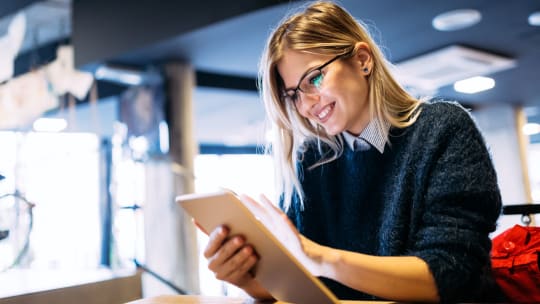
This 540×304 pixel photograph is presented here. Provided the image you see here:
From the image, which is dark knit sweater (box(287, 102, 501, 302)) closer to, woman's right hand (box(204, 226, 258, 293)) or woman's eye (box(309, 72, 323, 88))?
woman's eye (box(309, 72, 323, 88))

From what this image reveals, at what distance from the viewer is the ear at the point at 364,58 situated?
4.42 feet

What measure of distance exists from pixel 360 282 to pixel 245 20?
299cm

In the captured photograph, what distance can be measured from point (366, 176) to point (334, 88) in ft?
0.81

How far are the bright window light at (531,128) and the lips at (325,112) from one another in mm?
7141

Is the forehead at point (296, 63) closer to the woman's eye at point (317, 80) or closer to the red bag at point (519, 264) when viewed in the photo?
the woman's eye at point (317, 80)

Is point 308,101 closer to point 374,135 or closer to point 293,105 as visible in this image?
point 293,105

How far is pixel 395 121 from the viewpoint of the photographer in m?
1.28

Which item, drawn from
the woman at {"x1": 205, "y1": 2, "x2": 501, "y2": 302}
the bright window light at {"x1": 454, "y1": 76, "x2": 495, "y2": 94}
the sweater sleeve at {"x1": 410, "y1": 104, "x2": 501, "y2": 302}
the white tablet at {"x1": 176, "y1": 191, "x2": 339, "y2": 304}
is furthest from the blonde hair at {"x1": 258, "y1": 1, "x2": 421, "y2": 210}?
the bright window light at {"x1": 454, "y1": 76, "x2": 495, "y2": 94}

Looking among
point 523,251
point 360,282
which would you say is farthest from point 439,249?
point 523,251

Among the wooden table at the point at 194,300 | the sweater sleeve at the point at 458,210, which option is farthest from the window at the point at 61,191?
the sweater sleeve at the point at 458,210

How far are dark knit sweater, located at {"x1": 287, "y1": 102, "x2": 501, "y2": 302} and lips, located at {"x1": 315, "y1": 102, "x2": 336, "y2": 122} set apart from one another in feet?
0.46

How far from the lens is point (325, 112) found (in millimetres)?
1359

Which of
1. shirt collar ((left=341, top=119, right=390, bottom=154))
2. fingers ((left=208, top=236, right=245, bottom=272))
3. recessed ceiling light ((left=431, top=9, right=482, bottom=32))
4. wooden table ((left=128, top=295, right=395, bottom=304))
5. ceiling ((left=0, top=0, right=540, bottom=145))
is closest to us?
fingers ((left=208, top=236, right=245, bottom=272))

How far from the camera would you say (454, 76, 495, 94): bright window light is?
5.91 metres
